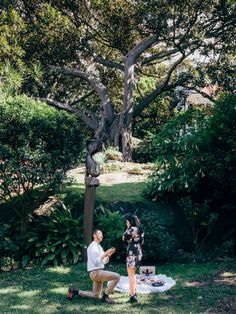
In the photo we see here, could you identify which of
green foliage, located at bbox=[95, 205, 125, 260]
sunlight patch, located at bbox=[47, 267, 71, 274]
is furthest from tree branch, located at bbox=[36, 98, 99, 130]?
sunlight patch, located at bbox=[47, 267, 71, 274]

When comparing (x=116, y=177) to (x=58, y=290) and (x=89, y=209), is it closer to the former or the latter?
(x=89, y=209)

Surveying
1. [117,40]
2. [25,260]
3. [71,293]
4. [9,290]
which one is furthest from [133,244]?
[117,40]

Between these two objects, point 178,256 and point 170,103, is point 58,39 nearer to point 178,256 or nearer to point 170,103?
point 170,103

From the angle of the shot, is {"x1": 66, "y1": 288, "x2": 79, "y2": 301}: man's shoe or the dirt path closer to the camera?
{"x1": 66, "y1": 288, "x2": 79, "y2": 301}: man's shoe

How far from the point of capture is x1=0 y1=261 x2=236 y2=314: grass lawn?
715 cm

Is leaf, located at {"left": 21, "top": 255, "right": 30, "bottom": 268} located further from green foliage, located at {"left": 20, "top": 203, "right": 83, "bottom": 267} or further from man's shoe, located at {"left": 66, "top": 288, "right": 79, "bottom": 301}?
man's shoe, located at {"left": 66, "top": 288, "right": 79, "bottom": 301}

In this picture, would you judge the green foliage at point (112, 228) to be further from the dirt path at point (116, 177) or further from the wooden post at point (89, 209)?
the dirt path at point (116, 177)

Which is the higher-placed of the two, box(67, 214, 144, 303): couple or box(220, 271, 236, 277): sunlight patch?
box(67, 214, 144, 303): couple

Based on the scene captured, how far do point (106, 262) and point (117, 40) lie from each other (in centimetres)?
1508

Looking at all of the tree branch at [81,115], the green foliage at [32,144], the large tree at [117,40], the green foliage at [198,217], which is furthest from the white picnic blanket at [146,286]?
the tree branch at [81,115]

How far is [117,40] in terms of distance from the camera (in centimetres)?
2078

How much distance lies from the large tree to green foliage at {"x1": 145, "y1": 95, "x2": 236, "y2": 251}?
773 cm

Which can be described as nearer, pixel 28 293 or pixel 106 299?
pixel 106 299

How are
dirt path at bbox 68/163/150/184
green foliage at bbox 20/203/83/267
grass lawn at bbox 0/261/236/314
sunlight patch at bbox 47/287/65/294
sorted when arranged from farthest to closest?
dirt path at bbox 68/163/150/184 < green foliage at bbox 20/203/83/267 < sunlight patch at bbox 47/287/65/294 < grass lawn at bbox 0/261/236/314
